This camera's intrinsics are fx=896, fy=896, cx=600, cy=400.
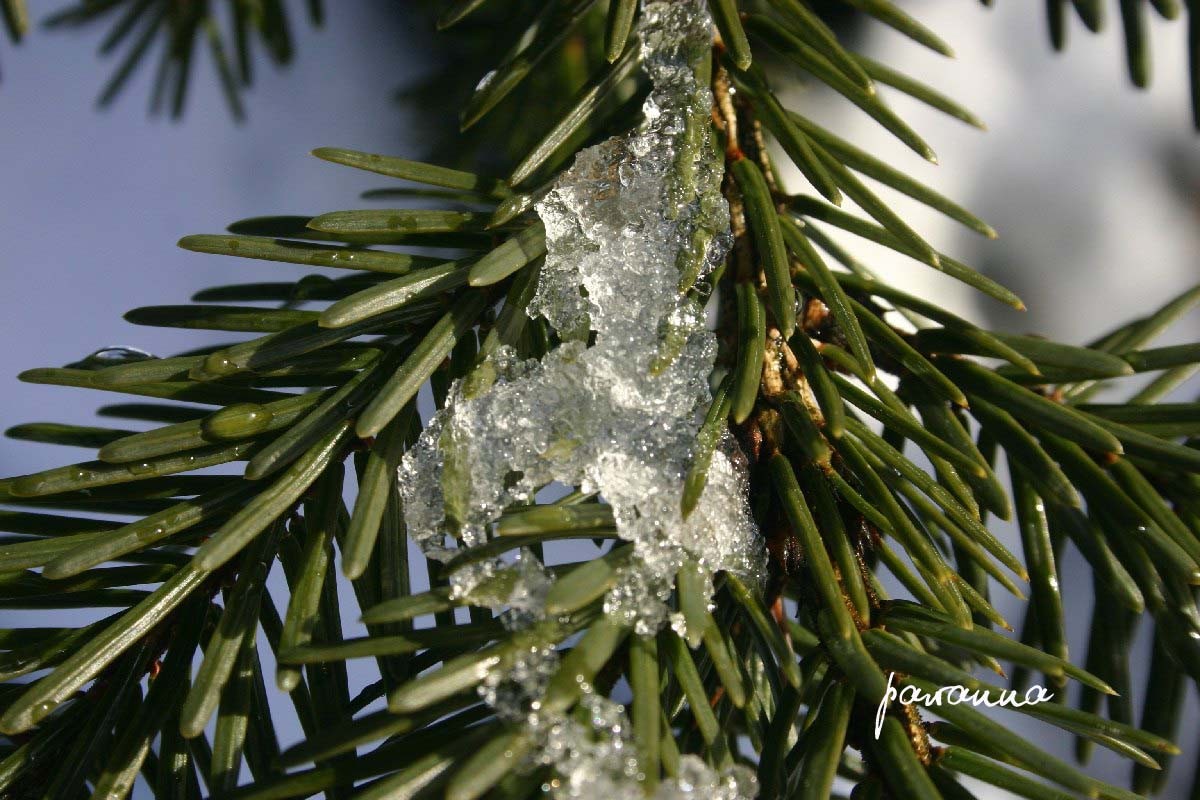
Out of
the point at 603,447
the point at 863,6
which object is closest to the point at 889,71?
the point at 863,6

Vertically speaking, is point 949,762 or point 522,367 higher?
point 522,367

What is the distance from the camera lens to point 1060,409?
0.45 m

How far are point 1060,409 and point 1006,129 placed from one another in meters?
1.27

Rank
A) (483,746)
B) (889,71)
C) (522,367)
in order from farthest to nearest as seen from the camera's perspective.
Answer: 1. (889,71)
2. (522,367)
3. (483,746)

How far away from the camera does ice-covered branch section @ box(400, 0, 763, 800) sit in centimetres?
34

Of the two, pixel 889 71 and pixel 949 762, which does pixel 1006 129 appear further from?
pixel 949 762

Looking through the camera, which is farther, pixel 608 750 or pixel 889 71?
pixel 889 71

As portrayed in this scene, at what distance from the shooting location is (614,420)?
401mm

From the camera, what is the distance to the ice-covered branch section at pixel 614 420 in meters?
0.34

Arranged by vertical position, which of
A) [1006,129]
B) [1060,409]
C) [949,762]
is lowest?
[949,762]

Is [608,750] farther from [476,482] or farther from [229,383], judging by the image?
[229,383]

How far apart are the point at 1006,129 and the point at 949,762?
1.42 meters

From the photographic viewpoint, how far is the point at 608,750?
1.02 feet

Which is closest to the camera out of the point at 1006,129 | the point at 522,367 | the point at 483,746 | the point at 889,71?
the point at 483,746
